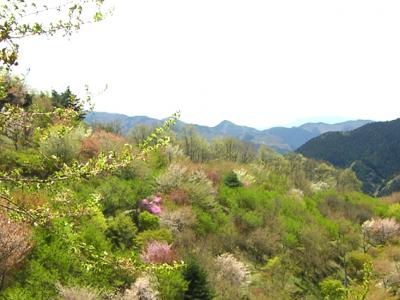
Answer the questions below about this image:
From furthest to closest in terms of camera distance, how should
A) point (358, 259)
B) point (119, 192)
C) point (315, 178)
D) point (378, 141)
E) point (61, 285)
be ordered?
1. point (378, 141)
2. point (315, 178)
3. point (358, 259)
4. point (119, 192)
5. point (61, 285)

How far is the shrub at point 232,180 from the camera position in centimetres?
3048

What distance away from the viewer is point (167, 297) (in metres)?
14.6

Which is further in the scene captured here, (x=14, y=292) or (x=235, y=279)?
(x=235, y=279)

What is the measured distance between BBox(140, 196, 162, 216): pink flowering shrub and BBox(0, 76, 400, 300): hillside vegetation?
0.05 metres

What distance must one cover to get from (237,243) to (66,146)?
34.6ft

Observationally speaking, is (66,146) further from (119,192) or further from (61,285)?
(61,285)

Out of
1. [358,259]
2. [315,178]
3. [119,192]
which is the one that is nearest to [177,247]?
[119,192]

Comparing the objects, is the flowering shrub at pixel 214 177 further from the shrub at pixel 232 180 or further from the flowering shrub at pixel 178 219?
the flowering shrub at pixel 178 219

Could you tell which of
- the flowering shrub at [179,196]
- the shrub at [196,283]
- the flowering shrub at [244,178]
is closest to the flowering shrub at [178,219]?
the flowering shrub at [179,196]

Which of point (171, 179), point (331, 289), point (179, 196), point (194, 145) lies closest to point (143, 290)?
point (179, 196)

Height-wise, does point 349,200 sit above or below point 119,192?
below

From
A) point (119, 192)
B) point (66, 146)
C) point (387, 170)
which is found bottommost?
point (387, 170)

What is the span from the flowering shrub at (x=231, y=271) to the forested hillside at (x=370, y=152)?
12882 centimetres

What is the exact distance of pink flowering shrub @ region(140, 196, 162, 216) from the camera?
2114 cm
